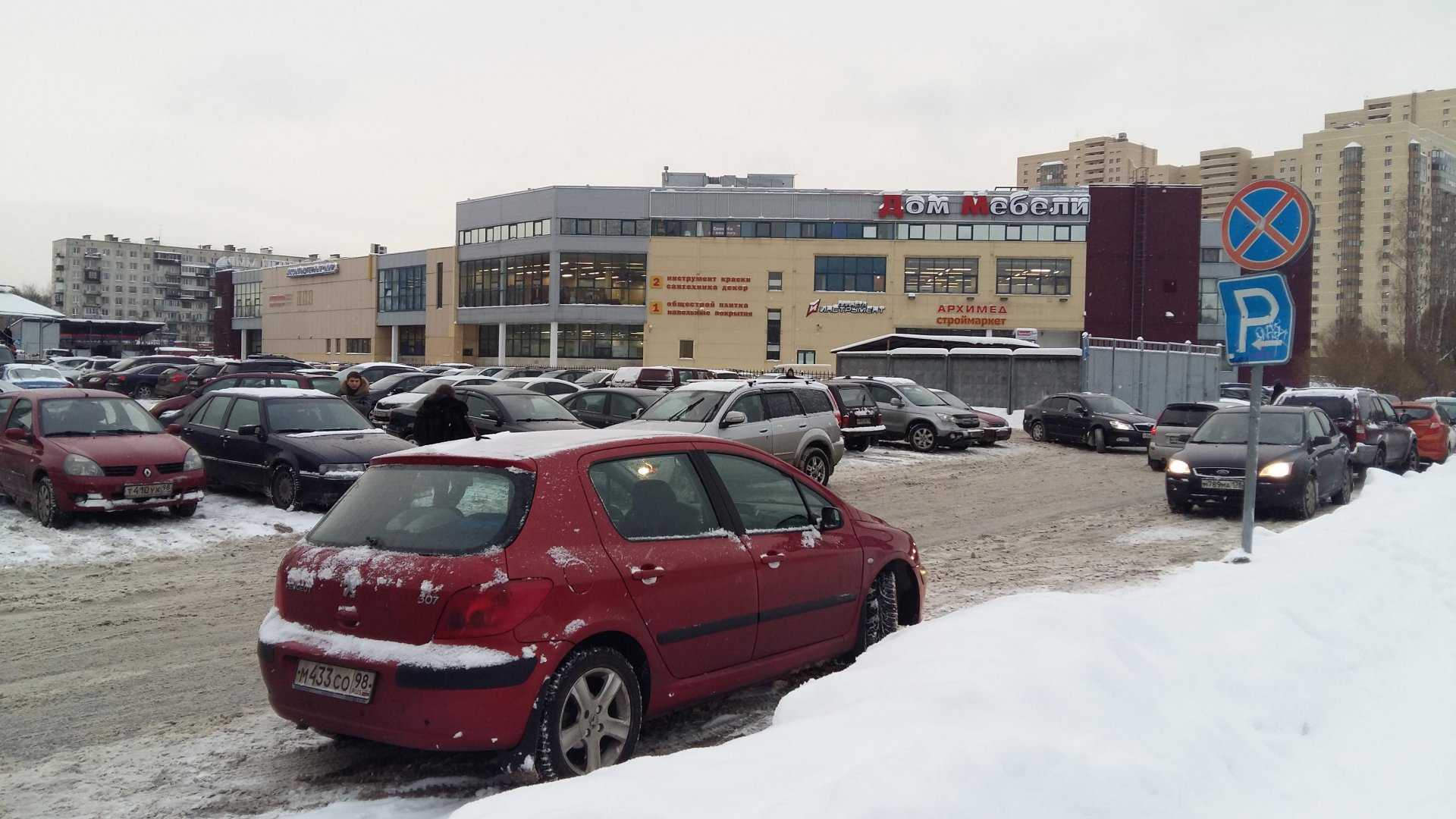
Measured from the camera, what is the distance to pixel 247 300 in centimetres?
10056

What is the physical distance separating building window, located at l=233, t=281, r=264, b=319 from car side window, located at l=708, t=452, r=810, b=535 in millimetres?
102271

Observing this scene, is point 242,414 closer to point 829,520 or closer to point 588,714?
point 829,520

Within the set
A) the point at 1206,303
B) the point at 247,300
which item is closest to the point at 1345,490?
the point at 1206,303

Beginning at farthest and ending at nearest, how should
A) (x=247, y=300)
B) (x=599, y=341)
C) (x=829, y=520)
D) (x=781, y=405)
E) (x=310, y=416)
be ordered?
(x=247, y=300), (x=599, y=341), (x=781, y=405), (x=310, y=416), (x=829, y=520)

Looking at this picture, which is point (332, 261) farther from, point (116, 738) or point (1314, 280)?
point (1314, 280)

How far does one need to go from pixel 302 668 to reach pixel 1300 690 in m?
4.93

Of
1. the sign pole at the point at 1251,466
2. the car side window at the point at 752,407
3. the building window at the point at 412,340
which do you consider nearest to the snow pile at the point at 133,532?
the car side window at the point at 752,407

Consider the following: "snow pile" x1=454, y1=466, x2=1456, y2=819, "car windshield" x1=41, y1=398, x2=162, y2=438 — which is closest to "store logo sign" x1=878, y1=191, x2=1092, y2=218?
"car windshield" x1=41, y1=398, x2=162, y2=438

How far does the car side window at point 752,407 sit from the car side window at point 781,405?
0.39ft

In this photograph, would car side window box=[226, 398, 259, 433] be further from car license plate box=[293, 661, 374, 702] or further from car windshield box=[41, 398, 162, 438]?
car license plate box=[293, 661, 374, 702]

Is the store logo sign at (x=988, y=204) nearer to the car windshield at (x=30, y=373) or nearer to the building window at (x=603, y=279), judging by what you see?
the building window at (x=603, y=279)

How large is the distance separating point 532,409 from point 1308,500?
11.9m

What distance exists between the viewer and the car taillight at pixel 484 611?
13.6ft

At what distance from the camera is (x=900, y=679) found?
436 cm
